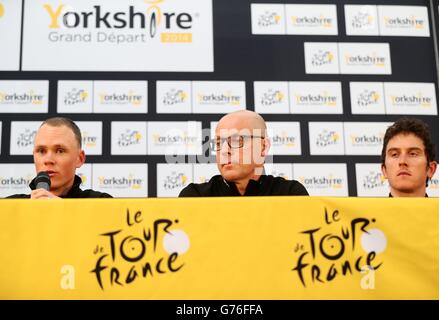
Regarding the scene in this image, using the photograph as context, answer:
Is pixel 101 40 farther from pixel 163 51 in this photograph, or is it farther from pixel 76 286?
pixel 76 286

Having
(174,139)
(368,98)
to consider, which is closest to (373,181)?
(368,98)

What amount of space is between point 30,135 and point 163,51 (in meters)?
1.02

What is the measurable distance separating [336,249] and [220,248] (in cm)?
26

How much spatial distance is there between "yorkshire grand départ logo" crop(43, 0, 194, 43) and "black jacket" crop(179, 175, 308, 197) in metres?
1.58

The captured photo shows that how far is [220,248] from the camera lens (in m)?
1.12

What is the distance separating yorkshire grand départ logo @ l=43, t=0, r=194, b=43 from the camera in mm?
3318

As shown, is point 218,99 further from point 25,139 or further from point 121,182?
point 25,139

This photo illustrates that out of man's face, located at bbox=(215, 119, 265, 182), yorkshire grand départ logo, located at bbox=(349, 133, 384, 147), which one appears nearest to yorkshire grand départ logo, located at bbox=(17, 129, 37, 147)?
man's face, located at bbox=(215, 119, 265, 182)

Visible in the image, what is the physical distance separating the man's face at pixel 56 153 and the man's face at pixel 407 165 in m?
1.30

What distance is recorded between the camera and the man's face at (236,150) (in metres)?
1.98

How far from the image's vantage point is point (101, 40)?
3328 millimetres
